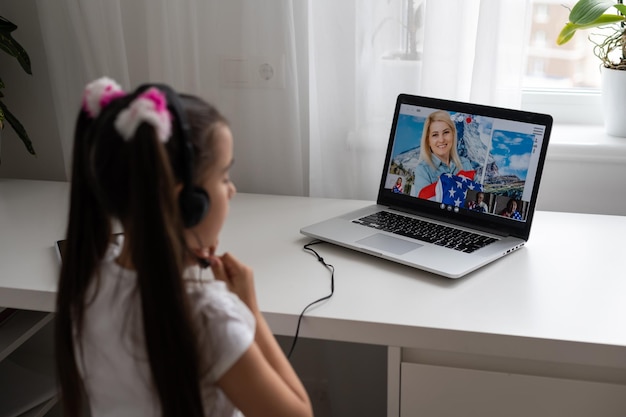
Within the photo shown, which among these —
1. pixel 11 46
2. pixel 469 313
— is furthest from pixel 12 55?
pixel 469 313

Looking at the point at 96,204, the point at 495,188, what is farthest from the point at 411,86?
the point at 96,204

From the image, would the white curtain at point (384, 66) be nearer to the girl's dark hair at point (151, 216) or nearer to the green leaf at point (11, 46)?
the green leaf at point (11, 46)

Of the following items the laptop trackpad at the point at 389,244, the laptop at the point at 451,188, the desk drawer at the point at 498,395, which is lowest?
the desk drawer at the point at 498,395

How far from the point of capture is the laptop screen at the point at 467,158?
4.48 feet

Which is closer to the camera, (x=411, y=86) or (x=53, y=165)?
(x=411, y=86)

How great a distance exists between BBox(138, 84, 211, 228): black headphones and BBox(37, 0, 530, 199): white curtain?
2.79 feet

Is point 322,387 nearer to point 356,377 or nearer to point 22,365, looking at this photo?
point 356,377

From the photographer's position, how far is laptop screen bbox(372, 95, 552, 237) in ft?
4.48

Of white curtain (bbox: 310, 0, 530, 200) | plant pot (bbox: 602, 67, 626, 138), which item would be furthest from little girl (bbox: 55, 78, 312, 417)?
plant pot (bbox: 602, 67, 626, 138)

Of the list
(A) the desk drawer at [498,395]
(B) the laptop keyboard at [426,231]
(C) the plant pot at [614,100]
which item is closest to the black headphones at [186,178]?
(A) the desk drawer at [498,395]

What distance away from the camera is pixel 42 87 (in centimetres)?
183

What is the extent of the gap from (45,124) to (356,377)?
978 millimetres

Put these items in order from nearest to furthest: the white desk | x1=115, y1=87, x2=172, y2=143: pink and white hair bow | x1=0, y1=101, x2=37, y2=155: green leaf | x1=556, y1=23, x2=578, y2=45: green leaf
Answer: x1=115, y1=87, x2=172, y2=143: pink and white hair bow
the white desk
x1=556, y1=23, x2=578, y2=45: green leaf
x1=0, y1=101, x2=37, y2=155: green leaf

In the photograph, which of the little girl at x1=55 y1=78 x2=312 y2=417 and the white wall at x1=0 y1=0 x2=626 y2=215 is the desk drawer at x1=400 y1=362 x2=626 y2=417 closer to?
the little girl at x1=55 y1=78 x2=312 y2=417
